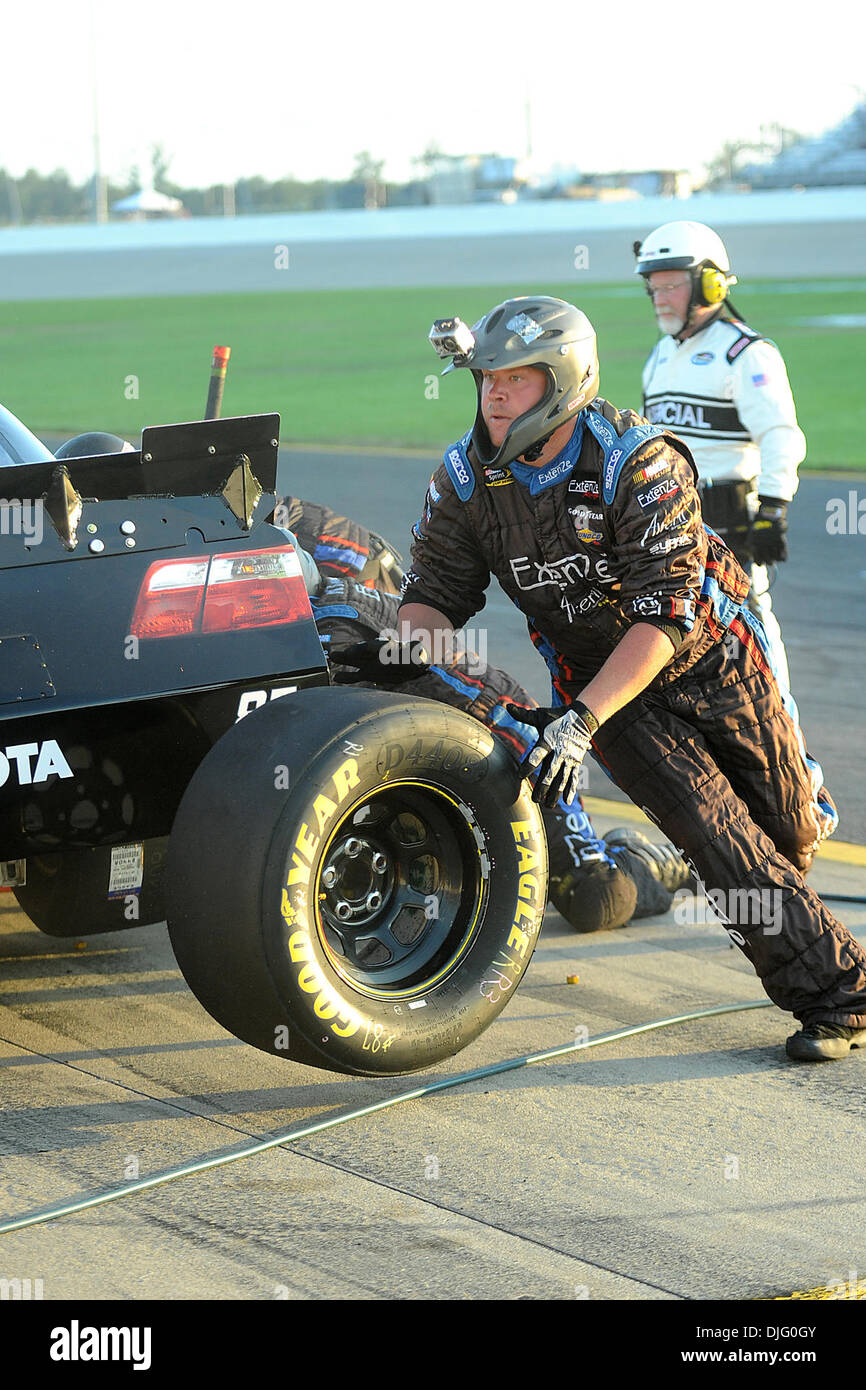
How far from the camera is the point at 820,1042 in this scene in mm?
4340

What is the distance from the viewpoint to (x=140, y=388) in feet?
80.1

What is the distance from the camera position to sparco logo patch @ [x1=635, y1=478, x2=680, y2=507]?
14.1ft

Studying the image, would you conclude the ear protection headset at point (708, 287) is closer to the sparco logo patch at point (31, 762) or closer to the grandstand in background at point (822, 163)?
the sparco logo patch at point (31, 762)

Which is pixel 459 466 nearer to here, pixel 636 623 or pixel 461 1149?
pixel 636 623

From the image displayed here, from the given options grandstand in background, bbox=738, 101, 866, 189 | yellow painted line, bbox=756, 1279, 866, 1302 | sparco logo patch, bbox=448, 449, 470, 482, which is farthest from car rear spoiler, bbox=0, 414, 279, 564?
grandstand in background, bbox=738, 101, 866, 189

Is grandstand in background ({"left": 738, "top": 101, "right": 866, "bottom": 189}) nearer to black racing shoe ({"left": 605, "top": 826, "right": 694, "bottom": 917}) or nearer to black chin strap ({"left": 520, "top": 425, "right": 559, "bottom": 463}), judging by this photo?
black racing shoe ({"left": 605, "top": 826, "right": 694, "bottom": 917})

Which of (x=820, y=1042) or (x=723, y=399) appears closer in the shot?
(x=820, y=1042)

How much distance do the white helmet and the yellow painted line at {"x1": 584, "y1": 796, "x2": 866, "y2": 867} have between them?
2037mm

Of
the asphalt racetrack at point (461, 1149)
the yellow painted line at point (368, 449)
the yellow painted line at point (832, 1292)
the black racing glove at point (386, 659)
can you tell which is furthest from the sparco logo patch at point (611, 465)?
the yellow painted line at point (368, 449)

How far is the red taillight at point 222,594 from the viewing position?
3934 millimetres

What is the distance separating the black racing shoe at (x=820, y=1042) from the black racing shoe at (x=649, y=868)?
3.88 feet

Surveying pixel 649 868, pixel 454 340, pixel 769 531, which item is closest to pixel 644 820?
pixel 649 868

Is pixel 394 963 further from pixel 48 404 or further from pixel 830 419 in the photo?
pixel 48 404

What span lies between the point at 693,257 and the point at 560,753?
11.3ft
